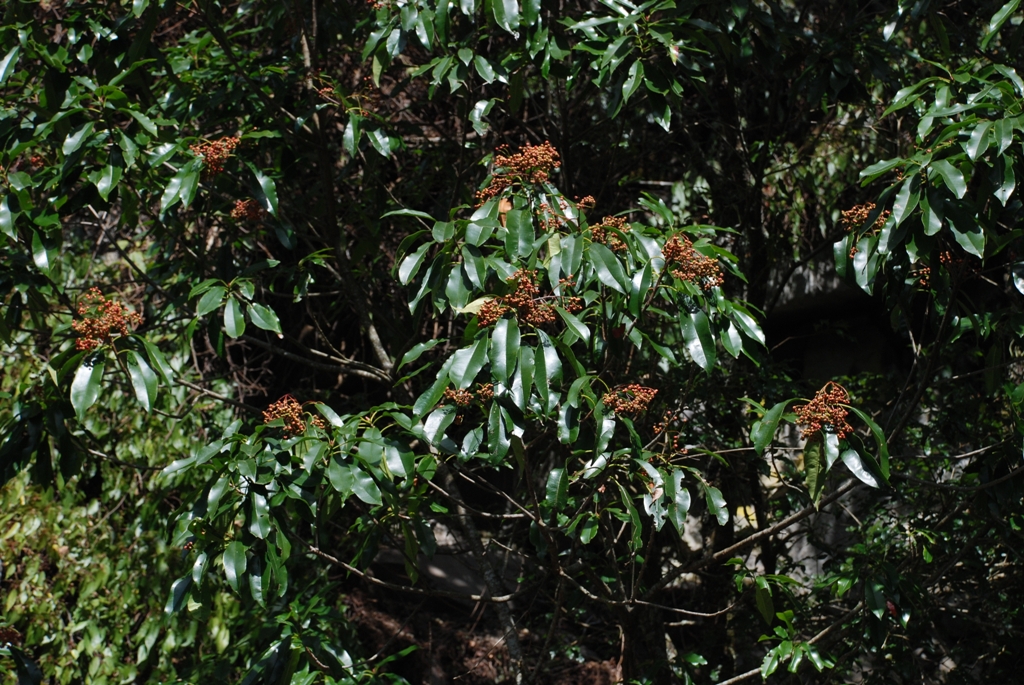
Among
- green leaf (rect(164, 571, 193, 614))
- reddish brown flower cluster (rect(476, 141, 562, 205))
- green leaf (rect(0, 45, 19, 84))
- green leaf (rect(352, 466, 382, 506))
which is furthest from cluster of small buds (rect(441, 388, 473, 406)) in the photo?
green leaf (rect(0, 45, 19, 84))

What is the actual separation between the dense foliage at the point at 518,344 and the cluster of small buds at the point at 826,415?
1 centimetres

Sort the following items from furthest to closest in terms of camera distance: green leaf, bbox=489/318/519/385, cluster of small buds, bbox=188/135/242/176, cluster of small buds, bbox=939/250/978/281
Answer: cluster of small buds, bbox=188/135/242/176, cluster of small buds, bbox=939/250/978/281, green leaf, bbox=489/318/519/385

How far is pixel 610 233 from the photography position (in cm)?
272

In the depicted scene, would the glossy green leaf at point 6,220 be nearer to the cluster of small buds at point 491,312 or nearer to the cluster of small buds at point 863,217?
the cluster of small buds at point 491,312

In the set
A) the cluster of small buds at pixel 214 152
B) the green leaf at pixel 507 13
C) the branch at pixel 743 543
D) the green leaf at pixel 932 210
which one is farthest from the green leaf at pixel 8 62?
the green leaf at pixel 932 210

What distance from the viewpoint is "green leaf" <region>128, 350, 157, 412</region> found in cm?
263

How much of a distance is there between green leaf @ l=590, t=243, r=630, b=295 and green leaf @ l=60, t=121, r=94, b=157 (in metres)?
1.51

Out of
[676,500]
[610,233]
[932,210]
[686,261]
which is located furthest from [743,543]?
[932,210]

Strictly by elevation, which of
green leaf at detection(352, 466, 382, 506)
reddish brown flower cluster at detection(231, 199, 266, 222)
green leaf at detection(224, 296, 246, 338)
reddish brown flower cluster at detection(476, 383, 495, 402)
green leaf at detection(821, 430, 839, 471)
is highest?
reddish brown flower cluster at detection(231, 199, 266, 222)

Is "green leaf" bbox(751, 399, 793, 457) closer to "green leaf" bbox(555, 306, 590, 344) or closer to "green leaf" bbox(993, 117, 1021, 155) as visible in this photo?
"green leaf" bbox(555, 306, 590, 344)

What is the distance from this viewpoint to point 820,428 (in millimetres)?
2420

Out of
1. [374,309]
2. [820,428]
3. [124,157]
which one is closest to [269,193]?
[124,157]

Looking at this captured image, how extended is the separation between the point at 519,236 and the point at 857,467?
1.00 metres

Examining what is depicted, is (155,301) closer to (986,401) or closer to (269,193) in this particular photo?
(269,193)
